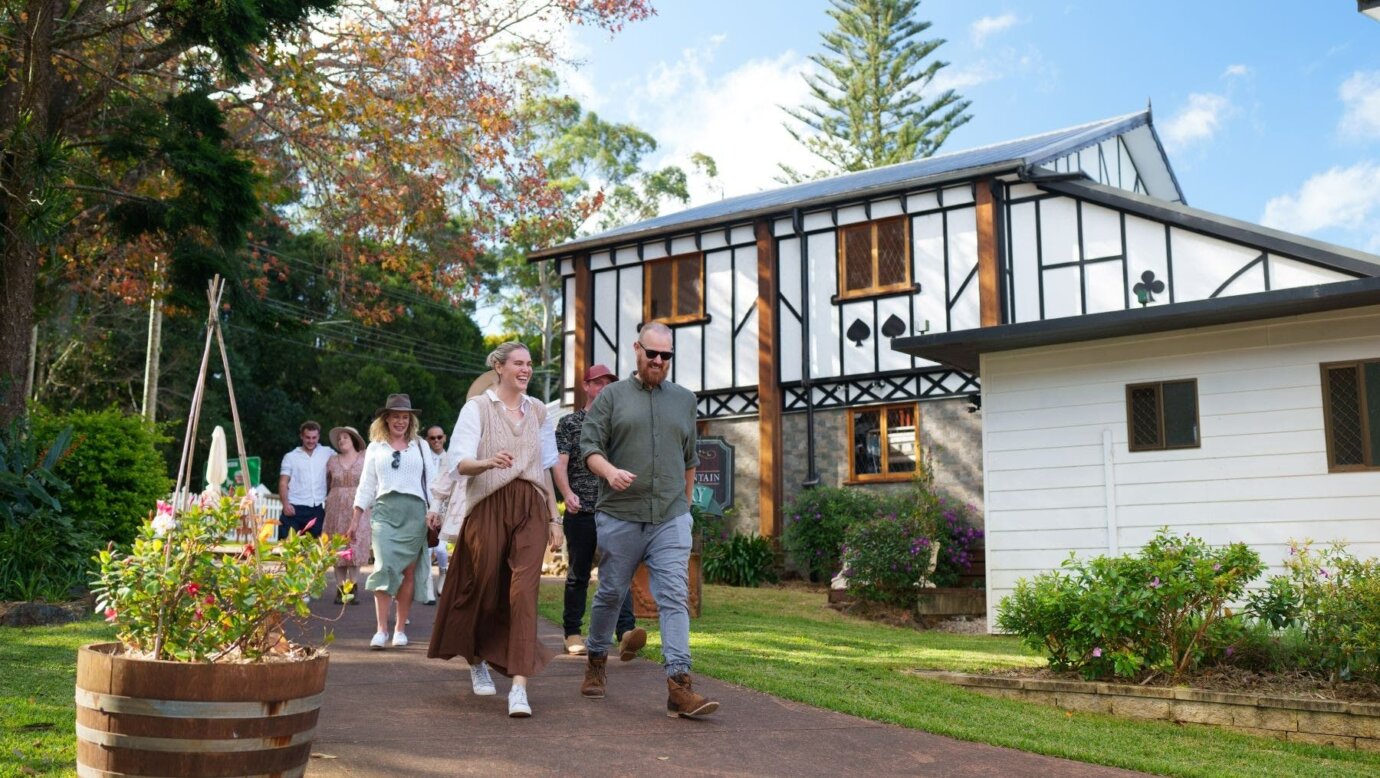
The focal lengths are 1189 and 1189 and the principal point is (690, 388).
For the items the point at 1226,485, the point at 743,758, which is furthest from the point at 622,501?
the point at 1226,485

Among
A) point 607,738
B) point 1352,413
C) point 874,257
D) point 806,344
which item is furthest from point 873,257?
point 607,738

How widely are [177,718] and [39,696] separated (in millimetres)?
2888

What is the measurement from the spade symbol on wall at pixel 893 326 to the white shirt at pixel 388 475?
10.8 m

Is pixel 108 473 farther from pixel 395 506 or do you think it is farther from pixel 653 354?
pixel 653 354

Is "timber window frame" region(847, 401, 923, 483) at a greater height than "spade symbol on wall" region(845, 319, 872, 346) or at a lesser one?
lesser

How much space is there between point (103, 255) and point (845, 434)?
35.5ft

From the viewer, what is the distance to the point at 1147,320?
11.0 metres

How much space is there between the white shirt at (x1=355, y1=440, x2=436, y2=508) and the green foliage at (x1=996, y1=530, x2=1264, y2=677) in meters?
4.40

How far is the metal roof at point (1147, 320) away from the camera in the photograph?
10078 mm

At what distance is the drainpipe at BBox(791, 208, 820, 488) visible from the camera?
1852cm

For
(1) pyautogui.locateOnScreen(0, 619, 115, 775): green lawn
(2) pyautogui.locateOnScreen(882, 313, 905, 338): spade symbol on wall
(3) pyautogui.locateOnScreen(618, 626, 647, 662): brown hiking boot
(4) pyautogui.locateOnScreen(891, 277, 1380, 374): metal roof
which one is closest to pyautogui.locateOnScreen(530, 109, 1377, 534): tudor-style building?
(2) pyautogui.locateOnScreen(882, 313, 905, 338): spade symbol on wall

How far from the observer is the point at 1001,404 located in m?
12.5

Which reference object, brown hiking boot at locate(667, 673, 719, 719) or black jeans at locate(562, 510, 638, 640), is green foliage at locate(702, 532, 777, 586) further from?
brown hiking boot at locate(667, 673, 719, 719)

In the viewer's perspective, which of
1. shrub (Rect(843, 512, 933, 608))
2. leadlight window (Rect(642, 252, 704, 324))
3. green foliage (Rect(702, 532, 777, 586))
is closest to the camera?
shrub (Rect(843, 512, 933, 608))
